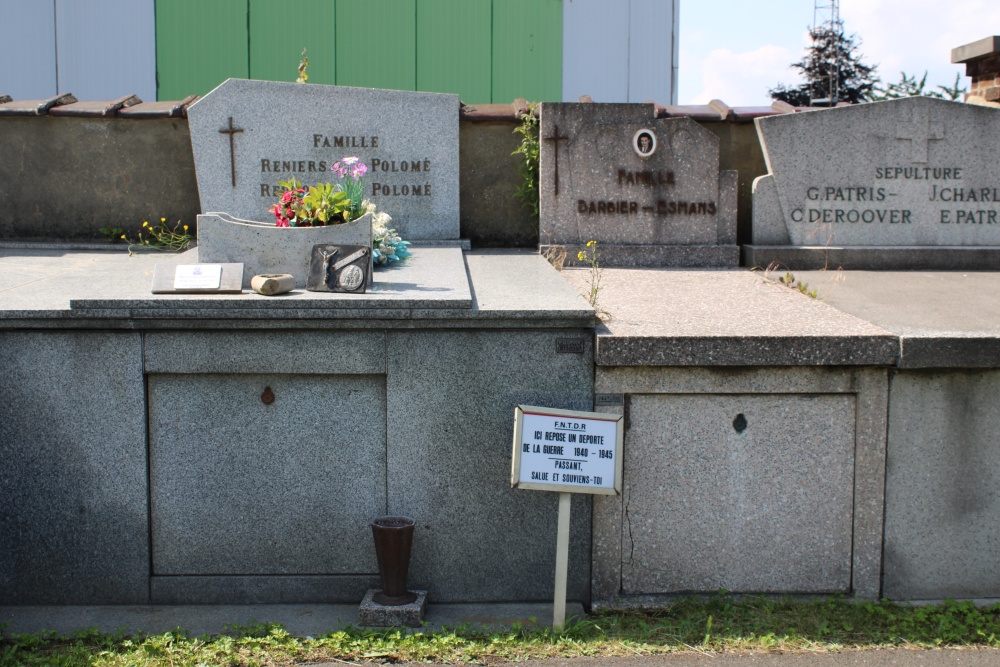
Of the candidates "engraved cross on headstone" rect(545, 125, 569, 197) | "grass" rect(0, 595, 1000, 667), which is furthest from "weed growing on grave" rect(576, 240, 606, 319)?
"grass" rect(0, 595, 1000, 667)

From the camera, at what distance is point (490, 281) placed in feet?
16.3

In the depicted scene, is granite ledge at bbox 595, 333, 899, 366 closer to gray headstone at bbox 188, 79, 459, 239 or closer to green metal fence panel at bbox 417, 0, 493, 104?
gray headstone at bbox 188, 79, 459, 239

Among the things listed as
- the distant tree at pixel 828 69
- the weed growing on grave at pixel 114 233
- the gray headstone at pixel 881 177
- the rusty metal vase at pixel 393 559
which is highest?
the distant tree at pixel 828 69

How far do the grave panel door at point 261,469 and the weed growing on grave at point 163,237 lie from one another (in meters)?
2.50

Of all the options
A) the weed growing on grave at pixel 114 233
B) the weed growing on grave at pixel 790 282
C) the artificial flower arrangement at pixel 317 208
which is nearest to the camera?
the artificial flower arrangement at pixel 317 208

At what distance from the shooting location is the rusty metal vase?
3951mm

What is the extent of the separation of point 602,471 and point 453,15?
30.0ft

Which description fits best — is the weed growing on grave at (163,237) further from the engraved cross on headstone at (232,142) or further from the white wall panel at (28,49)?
the white wall panel at (28,49)

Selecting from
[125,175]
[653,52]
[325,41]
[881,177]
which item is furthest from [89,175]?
[653,52]

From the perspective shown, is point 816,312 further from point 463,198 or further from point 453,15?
point 453,15

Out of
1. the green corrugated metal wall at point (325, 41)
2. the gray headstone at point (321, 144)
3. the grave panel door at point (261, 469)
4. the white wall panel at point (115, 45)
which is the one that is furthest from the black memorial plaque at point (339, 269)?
the white wall panel at point (115, 45)

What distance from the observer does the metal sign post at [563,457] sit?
382 cm

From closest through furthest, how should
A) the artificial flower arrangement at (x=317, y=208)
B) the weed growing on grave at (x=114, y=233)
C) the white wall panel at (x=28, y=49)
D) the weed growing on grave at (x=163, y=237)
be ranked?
the artificial flower arrangement at (x=317, y=208), the weed growing on grave at (x=163, y=237), the weed growing on grave at (x=114, y=233), the white wall panel at (x=28, y=49)

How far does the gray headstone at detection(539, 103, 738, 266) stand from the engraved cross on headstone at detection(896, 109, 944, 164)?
118 cm
